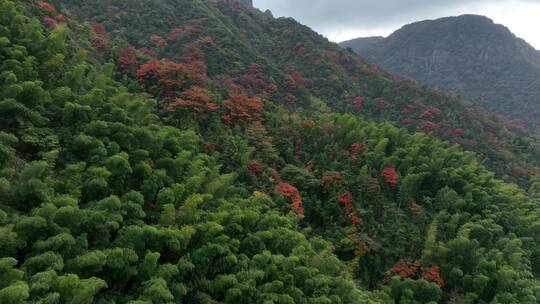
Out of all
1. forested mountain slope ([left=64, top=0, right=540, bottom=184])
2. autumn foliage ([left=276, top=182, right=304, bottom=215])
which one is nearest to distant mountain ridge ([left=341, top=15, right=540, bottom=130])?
forested mountain slope ([left=64, top=0, right=540, bottom=184])

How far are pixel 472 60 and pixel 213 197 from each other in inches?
3364

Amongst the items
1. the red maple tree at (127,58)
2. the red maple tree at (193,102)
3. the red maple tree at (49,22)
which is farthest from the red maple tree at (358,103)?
the red maple tree at (49,22)

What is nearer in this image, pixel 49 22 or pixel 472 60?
pixel 49 22

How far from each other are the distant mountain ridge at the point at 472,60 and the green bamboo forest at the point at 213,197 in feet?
151

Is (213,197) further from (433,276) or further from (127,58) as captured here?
(127,58)

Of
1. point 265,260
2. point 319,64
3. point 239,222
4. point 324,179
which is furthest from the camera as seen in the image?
point 319,64

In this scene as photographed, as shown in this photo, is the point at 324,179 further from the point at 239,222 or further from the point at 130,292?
the point at 130,292

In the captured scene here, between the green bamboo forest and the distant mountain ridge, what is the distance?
1813 inches

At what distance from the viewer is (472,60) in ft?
282

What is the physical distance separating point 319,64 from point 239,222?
109ft

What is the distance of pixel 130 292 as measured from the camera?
965 cm

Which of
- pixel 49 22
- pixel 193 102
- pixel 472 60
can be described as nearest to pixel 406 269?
pixel 193 102

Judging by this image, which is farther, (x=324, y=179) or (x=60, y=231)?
(x=324, y=179)

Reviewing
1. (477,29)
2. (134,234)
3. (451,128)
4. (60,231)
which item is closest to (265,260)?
(134,234)
